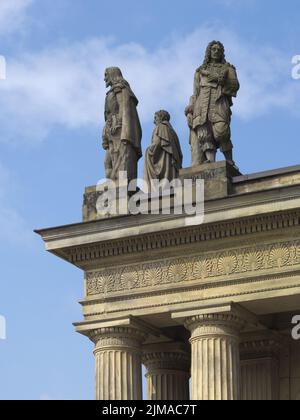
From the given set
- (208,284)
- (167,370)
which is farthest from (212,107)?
(167,370)

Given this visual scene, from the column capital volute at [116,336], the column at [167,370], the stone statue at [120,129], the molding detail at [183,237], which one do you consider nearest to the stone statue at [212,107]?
the stone statue at [120,129]

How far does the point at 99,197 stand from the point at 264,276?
16.3 ft

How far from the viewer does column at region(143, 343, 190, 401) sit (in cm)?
4328

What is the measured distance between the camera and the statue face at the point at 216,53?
42.2 m

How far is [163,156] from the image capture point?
139 ft

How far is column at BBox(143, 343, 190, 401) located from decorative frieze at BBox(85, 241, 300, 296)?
286 centimetres

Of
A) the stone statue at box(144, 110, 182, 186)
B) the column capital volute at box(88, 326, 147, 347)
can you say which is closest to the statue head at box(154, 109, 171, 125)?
the stone statue at box(144, 110, 182, 186)

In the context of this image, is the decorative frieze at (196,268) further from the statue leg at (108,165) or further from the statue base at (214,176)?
the statue leg at (108,165)

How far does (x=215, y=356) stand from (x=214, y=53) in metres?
7.61

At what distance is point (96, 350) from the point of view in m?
41.1

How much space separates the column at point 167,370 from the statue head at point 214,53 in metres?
7.06

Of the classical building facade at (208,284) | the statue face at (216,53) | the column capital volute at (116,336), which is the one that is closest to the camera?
the classical building facade at (208,284)

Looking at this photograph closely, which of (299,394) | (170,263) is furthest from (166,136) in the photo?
(299,394)

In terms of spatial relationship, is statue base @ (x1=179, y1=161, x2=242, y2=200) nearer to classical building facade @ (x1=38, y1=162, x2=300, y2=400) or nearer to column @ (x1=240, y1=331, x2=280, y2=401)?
classical building facade @ (x1=38, y1=162, x2=300, y2=400)
